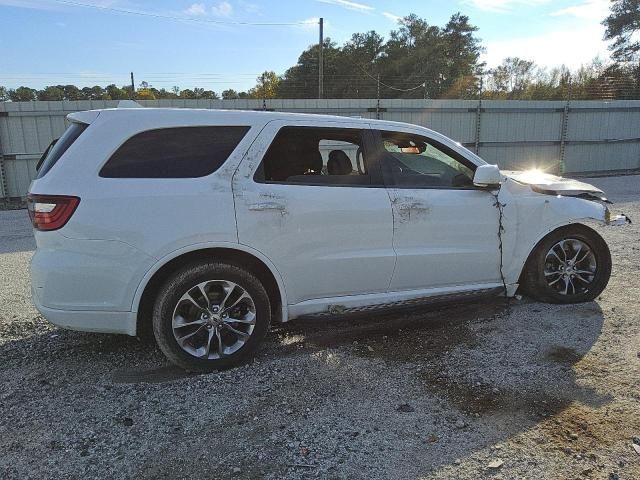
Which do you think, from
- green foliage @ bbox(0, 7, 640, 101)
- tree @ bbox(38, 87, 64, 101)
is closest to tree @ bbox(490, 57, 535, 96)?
green foliage @ bbox(0, 7, 640, 101)

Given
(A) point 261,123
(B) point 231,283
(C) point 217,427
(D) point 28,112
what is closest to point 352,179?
(A) point 261,123

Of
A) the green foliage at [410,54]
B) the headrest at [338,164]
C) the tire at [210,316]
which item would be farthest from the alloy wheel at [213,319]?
the green foliage at [410,54]

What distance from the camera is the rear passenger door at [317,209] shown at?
3.57 m

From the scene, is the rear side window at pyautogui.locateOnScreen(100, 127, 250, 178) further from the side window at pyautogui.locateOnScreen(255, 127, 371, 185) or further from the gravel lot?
the gravel lot

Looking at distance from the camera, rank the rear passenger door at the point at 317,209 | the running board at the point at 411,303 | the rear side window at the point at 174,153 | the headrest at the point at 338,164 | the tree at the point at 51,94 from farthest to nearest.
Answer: the tree at the point at 51,94
the headrest at the point at 338,164
the running board at the point at 411,303
the rear passenger door at the point at 317,209
the rear side window at the point at 174,153

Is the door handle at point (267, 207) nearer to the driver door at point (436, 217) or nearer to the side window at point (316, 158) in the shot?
the side window at point (316, 158)

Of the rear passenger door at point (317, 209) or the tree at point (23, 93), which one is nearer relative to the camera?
the rear passenger door at point (317, 209)

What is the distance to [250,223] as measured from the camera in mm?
3512

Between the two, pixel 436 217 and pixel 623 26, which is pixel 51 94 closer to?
pixel 436 217

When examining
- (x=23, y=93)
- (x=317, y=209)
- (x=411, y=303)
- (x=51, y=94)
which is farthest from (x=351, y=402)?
(x=51, y=94)

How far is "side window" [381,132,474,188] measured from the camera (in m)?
4.05

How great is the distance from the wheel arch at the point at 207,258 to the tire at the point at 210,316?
7cm

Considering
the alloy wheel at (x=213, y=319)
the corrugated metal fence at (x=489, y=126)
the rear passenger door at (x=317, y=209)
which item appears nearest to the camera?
the alloy wheel at (x=213, y=319)

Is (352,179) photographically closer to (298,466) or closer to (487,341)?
(487,341)
